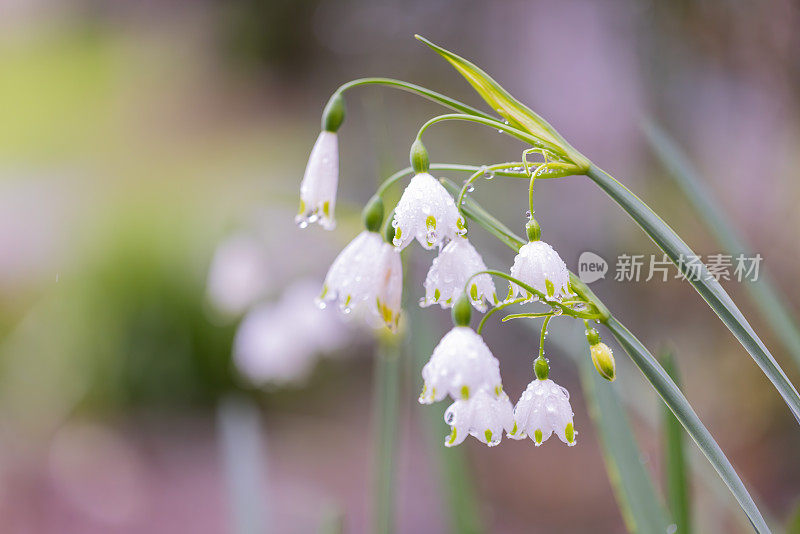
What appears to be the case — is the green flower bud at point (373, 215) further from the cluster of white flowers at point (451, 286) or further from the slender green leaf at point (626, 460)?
the slender green leaf at point (626, 460)

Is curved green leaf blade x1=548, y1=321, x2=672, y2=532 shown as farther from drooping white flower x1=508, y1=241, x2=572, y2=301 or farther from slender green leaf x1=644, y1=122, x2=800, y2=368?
drooping white flower x1=508, y1=241, x2=572, y2=301

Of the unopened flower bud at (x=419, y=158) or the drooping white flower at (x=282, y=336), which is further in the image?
the drooping white flower at (x=282, y=336)

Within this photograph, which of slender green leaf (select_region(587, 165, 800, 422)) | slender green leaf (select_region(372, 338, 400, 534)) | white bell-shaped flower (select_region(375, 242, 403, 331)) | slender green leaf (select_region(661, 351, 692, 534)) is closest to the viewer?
slender green leaf (select_region(587, 165, 800, 422))

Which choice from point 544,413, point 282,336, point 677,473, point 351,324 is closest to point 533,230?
point 544,413

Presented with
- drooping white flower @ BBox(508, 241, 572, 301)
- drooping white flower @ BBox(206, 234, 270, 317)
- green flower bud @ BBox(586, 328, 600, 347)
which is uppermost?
drooping white flower @ BBox(206, 234, 270, 317)

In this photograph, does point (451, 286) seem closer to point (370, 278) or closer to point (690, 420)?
point (370, 278)

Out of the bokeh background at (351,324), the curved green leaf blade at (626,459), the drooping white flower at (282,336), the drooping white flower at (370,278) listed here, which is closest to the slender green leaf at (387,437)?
the bokeh background at (351,324)

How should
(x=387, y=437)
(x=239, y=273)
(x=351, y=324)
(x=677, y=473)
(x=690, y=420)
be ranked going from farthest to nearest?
(x=351, y=324) < (x=239, y=273) < (x=387, y=437) < (x=677, y=473) < (x=690, y=420)

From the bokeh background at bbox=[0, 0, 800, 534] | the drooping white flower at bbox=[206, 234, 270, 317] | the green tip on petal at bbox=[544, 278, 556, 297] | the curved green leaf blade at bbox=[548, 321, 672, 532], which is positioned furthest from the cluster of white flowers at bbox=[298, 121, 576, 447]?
the drooping white flower at bbox=[206, 234, 270, 317]
